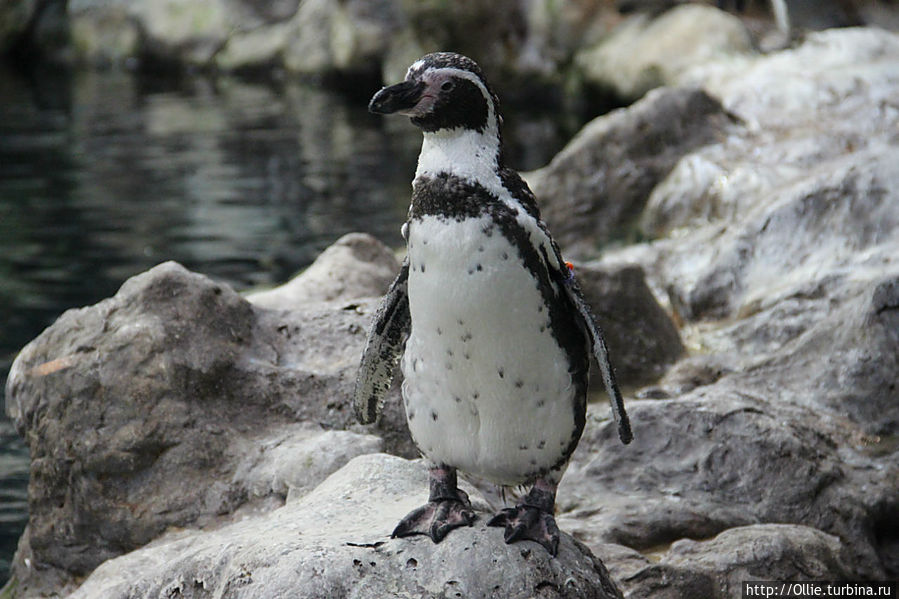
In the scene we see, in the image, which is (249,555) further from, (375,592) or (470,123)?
(470,123)

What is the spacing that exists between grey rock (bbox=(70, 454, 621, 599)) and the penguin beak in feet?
4.37

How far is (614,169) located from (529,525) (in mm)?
8151

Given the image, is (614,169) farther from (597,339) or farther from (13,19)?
(13,19)

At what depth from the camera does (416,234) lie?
3.74 m

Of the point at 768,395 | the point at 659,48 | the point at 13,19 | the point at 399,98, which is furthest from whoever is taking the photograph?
the point at 13,19

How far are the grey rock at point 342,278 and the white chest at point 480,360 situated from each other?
2.33m

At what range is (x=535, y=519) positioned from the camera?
12.8 feet

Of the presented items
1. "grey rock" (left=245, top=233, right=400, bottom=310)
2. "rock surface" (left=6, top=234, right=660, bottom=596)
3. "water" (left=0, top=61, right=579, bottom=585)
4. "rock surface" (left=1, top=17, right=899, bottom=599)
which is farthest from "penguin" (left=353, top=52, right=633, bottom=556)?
"water" (left=0, top=61, right=579, bottom=585)

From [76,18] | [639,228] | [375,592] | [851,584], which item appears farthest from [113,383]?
[76,18]

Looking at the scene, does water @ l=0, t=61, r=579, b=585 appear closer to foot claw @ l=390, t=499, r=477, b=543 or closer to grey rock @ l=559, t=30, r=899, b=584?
grey rock @ l=559, t=30, r=899, b=584

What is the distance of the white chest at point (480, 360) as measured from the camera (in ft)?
12.0

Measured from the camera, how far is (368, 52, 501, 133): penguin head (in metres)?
3.62

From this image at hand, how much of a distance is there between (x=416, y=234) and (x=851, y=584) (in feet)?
8.45

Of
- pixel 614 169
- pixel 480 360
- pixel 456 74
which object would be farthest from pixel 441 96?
pixel 614 169
